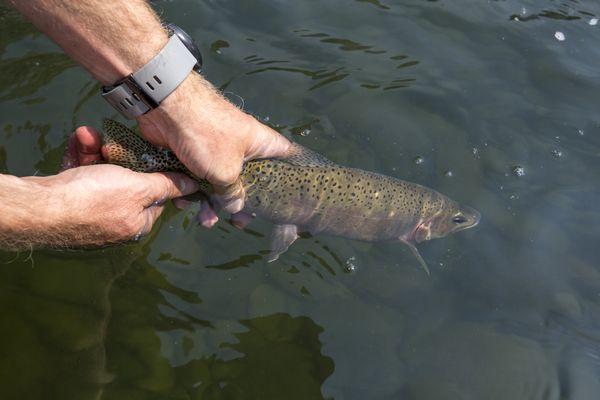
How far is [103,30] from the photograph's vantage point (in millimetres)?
3188

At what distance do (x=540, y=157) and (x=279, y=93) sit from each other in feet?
8.37

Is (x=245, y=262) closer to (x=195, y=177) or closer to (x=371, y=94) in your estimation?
(x=195, y=177)

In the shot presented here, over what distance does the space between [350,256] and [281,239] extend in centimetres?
58

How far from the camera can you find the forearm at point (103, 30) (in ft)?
10.3

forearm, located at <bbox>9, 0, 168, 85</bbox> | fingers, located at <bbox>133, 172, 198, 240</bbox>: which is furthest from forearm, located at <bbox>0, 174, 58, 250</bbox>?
forearm, located at <bbox>9, 0, 168, 85</bbox>

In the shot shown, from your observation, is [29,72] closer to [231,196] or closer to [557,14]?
[231,196]

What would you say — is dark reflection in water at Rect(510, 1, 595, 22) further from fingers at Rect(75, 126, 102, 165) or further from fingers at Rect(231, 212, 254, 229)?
fingers at Rect(75, 126, 102, 165)

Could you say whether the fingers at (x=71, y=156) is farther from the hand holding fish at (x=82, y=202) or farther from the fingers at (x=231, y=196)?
the fingers at (x=231, y=196)

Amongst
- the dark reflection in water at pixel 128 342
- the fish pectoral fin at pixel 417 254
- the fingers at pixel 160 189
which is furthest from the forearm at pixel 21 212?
the fish pectoral fin at pixel 417 254

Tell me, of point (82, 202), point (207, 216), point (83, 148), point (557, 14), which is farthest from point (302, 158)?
point (557, 14)

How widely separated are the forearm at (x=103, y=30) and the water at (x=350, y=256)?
66.0 inches

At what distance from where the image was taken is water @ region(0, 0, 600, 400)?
3.95 meters

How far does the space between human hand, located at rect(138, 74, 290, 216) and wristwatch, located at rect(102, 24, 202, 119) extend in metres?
0.06

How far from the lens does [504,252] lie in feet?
15.6
